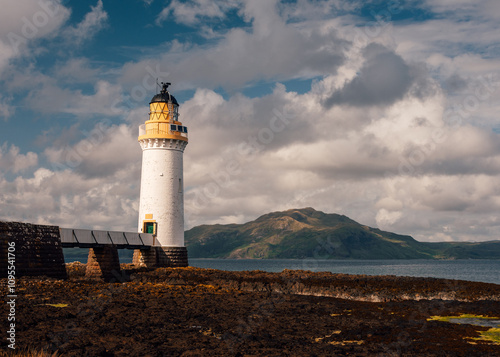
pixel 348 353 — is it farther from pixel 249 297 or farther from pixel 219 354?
pixel 249 297

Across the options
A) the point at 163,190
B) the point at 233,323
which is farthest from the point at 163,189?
the point at 233,323

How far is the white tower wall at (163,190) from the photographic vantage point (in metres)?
44.2

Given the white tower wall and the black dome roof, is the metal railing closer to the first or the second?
the white tower wall

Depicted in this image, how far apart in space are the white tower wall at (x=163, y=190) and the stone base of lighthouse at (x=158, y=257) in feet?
1.75

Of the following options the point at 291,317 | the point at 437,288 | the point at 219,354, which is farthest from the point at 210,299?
the point at 437,288

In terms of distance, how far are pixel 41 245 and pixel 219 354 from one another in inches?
746

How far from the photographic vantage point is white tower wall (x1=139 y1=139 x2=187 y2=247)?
44250 millimetres

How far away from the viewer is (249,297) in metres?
25.2

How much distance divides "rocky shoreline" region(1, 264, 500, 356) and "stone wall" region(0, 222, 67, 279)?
2029 mm

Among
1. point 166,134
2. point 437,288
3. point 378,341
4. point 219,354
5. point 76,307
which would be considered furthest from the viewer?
point 166,134

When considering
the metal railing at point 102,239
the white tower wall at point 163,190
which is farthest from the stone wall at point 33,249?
the white tower wall at point 163,190

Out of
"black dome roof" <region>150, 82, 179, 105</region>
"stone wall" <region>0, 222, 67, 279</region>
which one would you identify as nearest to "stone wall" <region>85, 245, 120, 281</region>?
"stone wall" <region>0, 222, 67, 279</region>

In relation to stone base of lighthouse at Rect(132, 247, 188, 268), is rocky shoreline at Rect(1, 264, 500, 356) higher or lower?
lower

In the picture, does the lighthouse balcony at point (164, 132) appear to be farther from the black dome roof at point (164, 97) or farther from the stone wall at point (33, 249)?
the stone wall at point (33, 249)
